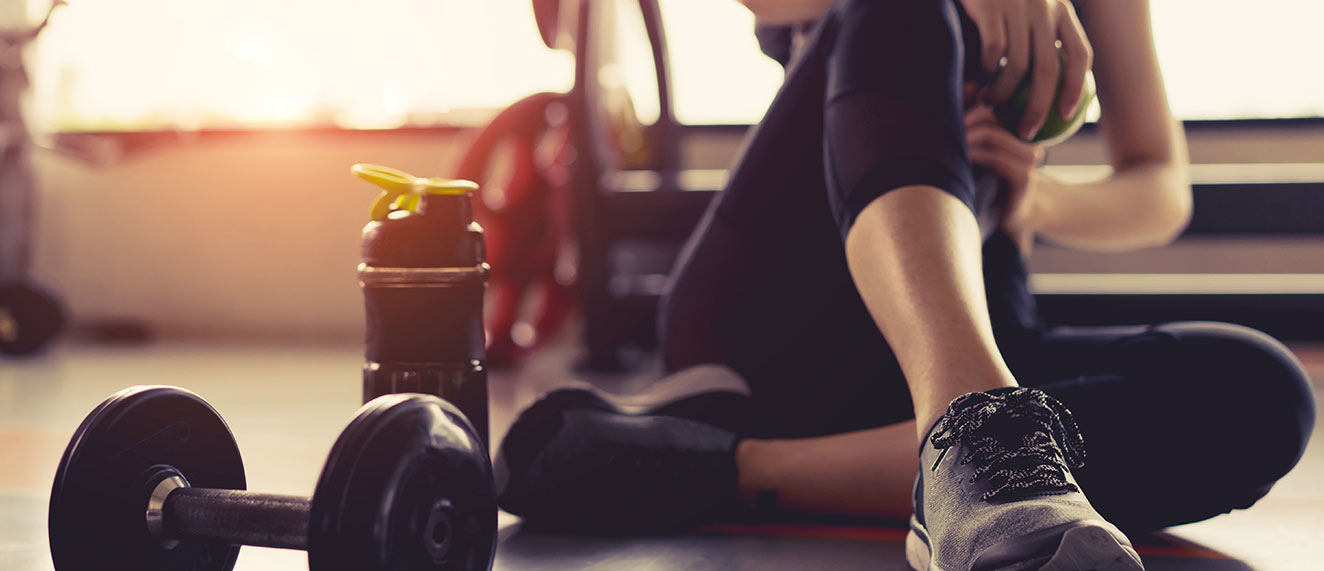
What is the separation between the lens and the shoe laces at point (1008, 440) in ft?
2.13

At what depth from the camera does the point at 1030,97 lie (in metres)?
0.84

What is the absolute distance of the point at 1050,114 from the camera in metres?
0.90

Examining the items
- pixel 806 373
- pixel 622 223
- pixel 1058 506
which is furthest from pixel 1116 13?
pixel 622 223

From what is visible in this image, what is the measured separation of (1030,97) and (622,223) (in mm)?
1716

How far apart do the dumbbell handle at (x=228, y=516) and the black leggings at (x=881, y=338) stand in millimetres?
439

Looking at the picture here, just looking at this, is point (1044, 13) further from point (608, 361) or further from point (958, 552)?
point (608, 361)

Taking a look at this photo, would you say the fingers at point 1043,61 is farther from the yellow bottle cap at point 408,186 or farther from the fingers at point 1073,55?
the yellow bottle cap at point 408,186

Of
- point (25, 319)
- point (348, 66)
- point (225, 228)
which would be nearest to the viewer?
point (25, 319)

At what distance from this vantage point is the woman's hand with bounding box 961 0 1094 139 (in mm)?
829

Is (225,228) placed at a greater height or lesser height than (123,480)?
lesser

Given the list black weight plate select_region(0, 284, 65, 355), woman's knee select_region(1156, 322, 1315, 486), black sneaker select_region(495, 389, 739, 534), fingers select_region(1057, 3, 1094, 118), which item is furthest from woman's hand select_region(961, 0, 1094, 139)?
black weight plate select_region(0, 284, 65, 355)

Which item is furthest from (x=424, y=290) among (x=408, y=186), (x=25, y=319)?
(x=25, y=319)

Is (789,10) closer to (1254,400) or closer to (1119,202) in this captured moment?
(1119,202)

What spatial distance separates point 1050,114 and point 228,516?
28.1 inches
